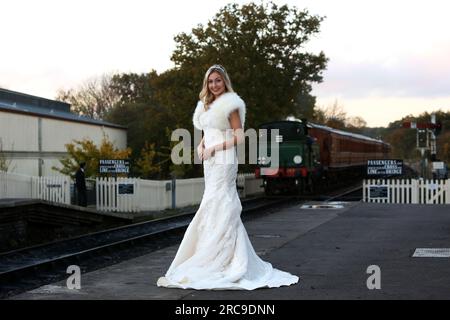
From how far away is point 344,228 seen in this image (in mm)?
14727

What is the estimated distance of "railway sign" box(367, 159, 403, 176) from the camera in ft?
85.5

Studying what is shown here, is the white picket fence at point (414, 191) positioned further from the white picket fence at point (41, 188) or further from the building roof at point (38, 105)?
the building roof at point (38, 105)

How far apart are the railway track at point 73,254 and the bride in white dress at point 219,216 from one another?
7.70 ft

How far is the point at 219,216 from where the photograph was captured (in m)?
7.75

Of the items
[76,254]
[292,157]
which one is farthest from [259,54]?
[76,254]

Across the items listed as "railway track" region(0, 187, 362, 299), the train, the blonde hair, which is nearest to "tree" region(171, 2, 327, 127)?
the train

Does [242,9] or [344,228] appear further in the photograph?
[242,9]

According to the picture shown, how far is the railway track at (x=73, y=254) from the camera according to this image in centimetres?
1001

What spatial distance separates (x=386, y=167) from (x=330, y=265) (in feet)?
57.4

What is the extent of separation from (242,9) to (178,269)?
32.5 metres

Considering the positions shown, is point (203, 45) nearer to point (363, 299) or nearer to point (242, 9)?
point (242, 9)

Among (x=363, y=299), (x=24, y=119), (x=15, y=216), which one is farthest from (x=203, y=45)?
(x=363, y=299)

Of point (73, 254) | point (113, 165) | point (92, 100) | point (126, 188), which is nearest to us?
point (73, 254)

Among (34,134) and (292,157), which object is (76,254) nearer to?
(292,157)
